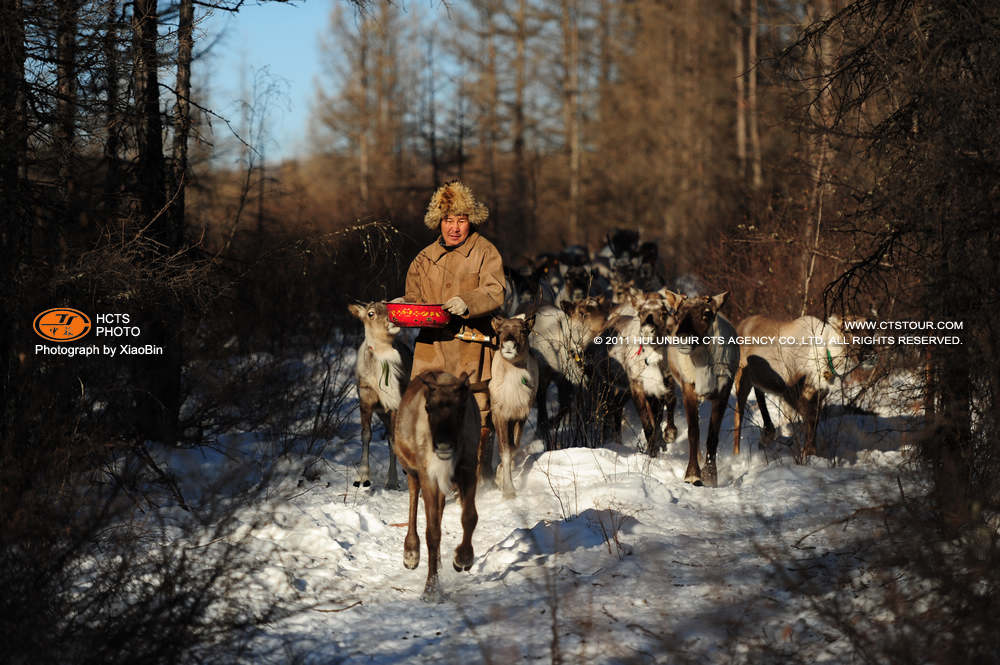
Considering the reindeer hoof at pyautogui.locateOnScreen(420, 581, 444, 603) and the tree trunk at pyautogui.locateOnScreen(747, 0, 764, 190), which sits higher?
the tree trunk at pyautogui.locateOnScreen(747, 0, 764, 190)

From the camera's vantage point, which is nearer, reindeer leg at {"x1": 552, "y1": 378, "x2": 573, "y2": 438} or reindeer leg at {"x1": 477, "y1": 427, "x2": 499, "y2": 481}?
reindeer leg at {"x1": 477, "y1": 427, "x2": 499, "y2": 481}

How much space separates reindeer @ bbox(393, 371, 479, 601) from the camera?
6574mm

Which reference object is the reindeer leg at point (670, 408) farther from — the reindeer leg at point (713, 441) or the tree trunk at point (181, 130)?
the tree trunk at point (181, 130)

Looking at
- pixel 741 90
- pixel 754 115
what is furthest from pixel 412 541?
pixel 741 90

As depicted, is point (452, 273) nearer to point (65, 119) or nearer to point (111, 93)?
point (111, 93)

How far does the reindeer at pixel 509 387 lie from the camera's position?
30.7 ft

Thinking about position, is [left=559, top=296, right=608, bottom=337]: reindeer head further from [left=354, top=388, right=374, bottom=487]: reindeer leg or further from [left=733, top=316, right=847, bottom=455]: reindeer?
[left=354, top=388, right=374, bottom=487]: reindeer leg

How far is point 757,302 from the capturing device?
17234 millimetres

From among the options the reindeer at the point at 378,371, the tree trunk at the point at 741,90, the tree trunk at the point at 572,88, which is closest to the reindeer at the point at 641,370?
Answer: the reindeer at the point at 378,371

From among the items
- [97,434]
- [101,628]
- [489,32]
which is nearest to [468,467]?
[97,434]

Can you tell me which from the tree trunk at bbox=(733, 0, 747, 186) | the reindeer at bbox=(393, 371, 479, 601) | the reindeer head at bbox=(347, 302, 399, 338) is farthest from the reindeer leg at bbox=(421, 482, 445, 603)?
the tree trunk at bbox=(733, 0, 747, 186)

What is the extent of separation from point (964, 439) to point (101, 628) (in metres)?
5.09

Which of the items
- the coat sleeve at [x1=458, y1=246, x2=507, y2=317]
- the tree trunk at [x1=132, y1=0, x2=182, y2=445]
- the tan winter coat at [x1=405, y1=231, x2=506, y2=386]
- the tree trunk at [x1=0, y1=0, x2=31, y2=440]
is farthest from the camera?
the tree trunk at [x1=132, y1=0, x2=182, y2=445]

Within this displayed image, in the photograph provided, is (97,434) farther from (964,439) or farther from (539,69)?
(539,69)
